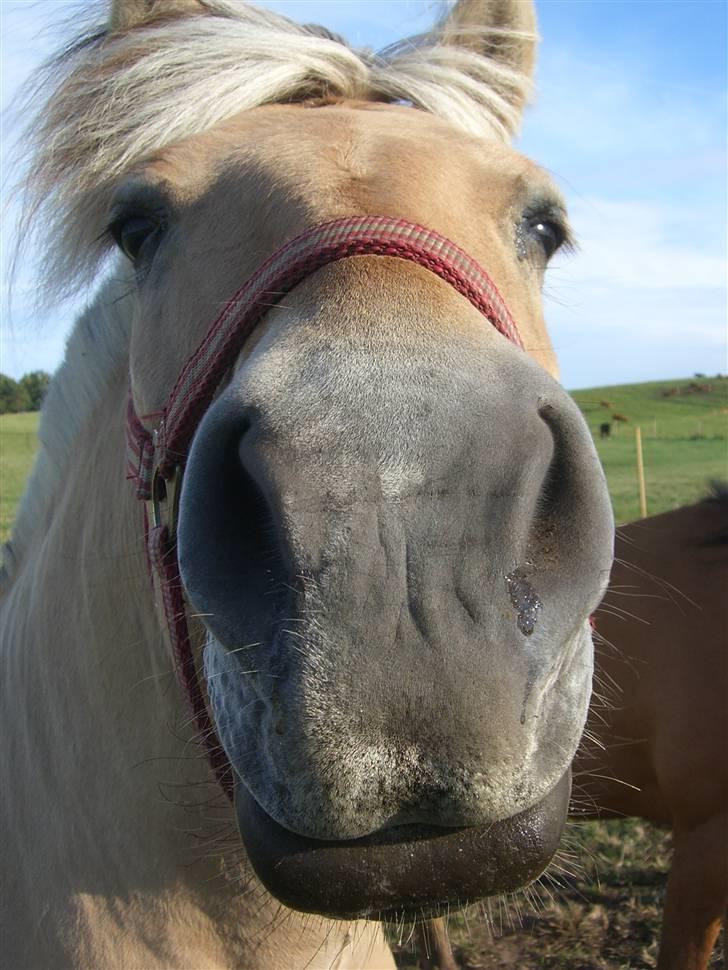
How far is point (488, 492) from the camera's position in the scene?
111 centimetres

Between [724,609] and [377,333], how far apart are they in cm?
388

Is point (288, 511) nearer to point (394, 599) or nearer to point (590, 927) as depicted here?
point (394, 599)

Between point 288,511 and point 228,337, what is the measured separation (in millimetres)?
536

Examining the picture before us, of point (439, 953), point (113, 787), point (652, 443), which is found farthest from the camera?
point (652, 443)

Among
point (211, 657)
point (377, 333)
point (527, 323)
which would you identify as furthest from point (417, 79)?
point (211, 657)

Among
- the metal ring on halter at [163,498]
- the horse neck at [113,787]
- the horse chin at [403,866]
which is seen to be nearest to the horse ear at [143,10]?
the horse neck at [113,787]

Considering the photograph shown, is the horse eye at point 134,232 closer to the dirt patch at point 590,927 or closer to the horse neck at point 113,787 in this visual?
the horse neck at point 113,787

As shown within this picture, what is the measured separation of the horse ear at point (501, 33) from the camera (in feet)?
8.29

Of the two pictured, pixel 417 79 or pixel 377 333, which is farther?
pixel 417 79

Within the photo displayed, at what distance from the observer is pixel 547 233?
6.62 ft

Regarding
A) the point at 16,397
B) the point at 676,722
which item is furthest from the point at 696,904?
the point at 16,397

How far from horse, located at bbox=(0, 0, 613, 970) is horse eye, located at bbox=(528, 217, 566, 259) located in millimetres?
18

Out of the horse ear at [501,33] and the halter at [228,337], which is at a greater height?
the horse ear at [501,33]

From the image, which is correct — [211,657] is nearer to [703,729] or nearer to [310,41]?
[310,41]
